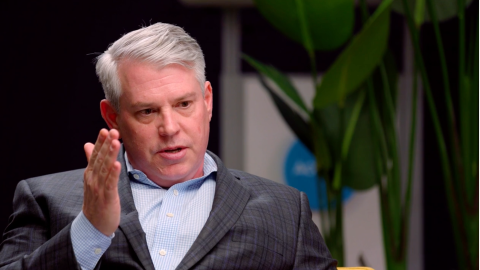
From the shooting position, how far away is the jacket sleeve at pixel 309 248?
1574 millimetres

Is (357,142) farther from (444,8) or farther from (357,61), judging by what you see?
(444,8)

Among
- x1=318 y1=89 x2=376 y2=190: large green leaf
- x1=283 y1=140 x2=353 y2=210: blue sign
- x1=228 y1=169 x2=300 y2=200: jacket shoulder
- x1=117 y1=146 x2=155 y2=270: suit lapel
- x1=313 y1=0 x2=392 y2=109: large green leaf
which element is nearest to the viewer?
x1=117 y1=146 x2=155 y2=270: suit lapel

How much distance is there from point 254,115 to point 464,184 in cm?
156

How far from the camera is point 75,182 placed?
1.59 meters

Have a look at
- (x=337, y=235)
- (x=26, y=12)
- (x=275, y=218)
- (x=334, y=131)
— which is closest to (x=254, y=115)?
(x=334, y=131)

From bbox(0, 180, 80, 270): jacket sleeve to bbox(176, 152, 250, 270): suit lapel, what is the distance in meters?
0.28

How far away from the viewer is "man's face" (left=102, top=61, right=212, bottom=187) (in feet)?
4.89

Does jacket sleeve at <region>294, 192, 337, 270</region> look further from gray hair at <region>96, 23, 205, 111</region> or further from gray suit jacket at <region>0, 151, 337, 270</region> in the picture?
gray hair at <region>96, 23, 205, 111</region>

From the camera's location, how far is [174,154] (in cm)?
152

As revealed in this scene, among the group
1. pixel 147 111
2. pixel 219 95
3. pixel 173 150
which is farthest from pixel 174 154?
pixel 219 95

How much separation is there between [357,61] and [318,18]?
9.9 inches

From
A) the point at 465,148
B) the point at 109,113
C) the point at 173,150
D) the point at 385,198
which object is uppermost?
the point at 109,113

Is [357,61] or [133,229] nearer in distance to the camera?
[133,229]

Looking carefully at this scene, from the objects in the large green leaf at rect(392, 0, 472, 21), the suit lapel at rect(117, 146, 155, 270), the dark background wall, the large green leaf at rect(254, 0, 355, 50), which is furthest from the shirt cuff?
the dark background wall
